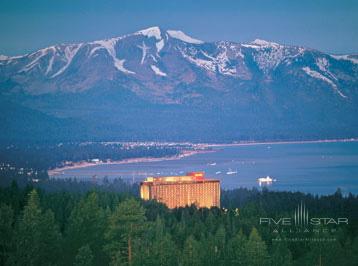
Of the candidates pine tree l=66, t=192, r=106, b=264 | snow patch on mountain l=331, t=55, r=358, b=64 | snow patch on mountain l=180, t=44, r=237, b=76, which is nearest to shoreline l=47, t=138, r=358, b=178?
snow patch on mountain l=180, t=44, r=237, b=76

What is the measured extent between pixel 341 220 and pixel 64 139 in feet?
247

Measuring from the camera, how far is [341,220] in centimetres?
3403

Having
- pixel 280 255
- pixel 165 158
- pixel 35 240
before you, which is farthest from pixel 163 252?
pixel 165 158

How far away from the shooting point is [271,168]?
86.0m

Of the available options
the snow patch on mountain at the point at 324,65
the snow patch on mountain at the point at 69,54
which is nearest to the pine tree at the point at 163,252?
the snow patch on mountain at the point at 69,54


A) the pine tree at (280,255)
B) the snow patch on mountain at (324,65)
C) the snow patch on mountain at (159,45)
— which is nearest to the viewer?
the pine tree at (280,255)

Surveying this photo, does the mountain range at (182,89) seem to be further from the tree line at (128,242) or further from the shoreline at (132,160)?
the tree line at (128,242)

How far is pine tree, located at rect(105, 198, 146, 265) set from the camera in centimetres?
2127

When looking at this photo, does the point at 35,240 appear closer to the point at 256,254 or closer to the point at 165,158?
the point at 256,254

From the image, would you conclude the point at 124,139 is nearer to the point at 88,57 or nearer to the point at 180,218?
the point at 88,57

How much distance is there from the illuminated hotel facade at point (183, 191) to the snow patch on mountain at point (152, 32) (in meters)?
94.6

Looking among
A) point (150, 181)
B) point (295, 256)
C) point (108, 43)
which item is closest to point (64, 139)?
point (108, 43)

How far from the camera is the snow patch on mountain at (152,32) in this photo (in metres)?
144

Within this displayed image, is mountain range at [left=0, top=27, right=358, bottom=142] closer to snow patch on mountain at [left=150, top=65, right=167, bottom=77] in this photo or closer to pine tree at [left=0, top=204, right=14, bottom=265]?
snow patch on mountain at [left=150, top=65, right=167, bottom=77]
